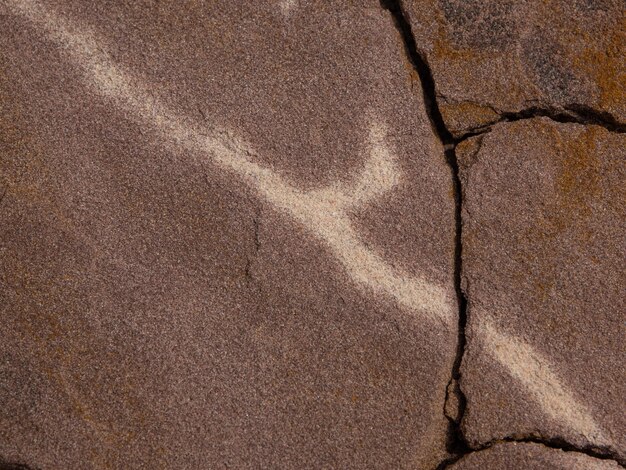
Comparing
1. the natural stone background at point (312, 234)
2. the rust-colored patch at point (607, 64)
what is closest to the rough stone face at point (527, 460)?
the natural stone background at point (312, 234)

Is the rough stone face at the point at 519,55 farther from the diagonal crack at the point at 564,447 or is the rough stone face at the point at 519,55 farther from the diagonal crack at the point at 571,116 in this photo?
the diagonal crack at the point at 564,447

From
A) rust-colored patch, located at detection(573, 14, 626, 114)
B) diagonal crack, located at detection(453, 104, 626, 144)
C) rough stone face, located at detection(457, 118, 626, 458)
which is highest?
rust-colored patch, located at detection(573, 14, 626, 114)

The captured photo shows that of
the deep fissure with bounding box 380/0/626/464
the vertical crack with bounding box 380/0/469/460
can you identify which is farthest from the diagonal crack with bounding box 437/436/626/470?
the vertical crack with bounding box 380/0/469/460

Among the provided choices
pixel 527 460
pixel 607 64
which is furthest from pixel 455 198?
pixel 527 460

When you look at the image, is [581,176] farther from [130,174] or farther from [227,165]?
[130,174]

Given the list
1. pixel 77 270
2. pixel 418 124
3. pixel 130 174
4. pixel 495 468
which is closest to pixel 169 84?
pixel 130 174

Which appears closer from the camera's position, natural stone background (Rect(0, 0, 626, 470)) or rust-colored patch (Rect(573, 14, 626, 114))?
natural stone background (Rect(0, 0, 626, 470))

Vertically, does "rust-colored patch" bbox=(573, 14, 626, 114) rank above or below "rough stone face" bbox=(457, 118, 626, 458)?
above

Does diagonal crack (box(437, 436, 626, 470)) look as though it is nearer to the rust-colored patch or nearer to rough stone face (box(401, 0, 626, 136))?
rough stone face (box(401, 0, 626, 136))
